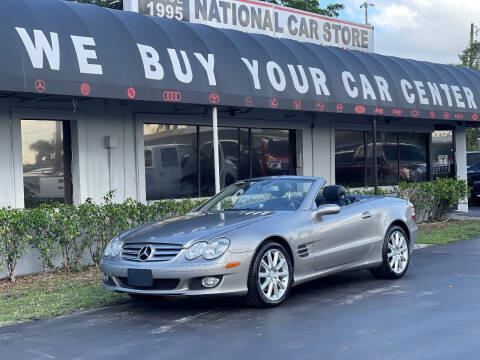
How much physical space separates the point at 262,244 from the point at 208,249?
64 cm

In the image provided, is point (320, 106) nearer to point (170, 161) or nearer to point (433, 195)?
point (170, 161)

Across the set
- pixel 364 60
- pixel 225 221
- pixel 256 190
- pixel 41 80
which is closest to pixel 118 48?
pixel 41 80

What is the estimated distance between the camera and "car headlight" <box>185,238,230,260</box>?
6418mm

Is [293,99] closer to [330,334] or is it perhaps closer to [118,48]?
[118,48]

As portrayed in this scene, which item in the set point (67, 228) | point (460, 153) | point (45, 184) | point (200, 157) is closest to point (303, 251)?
point (67, 228)

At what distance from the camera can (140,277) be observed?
21.4 feet

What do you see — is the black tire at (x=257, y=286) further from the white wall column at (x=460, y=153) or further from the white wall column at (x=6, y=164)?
the white wall column at (x=460, y=153)

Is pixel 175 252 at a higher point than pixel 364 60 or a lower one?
lower

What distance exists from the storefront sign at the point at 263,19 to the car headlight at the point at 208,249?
24.3 ft

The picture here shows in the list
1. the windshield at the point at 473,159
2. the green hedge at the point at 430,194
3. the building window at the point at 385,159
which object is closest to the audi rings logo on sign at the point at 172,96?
the green hedge at the point at 430,194

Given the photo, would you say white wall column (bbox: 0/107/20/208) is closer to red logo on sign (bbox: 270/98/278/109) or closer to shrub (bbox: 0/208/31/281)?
shrub (bbox: 0/208/31/281)

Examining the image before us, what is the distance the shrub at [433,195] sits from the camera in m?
15.8

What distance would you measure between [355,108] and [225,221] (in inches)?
286

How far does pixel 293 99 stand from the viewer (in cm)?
1222
